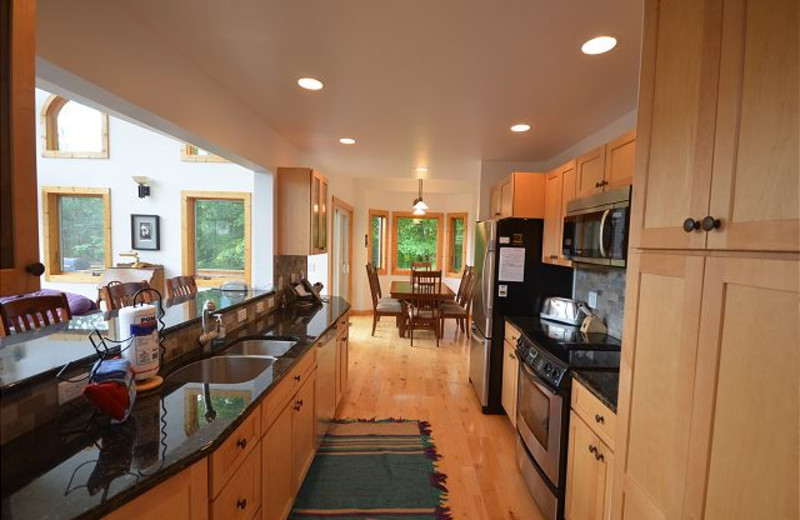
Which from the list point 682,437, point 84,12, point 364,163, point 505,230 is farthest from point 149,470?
point 364,163

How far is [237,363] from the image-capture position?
2008 millimetres

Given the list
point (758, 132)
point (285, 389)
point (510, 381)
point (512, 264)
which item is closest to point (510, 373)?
point (510, 381)

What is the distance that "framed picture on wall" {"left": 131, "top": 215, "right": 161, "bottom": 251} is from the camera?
5695 millimetres

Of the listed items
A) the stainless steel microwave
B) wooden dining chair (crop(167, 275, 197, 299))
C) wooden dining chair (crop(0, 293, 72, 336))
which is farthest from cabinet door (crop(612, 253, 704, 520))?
wooden dining chair (crop(167, 275, 197, 299))

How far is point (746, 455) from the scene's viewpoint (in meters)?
0.79

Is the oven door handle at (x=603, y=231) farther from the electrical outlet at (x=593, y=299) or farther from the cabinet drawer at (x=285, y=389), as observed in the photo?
the cabinet drawer at (x=285, y=389)

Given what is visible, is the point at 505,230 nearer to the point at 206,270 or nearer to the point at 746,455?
the point at 746,455

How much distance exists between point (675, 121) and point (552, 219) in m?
1.89

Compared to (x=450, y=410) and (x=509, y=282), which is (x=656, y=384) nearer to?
(x=509, y=282)

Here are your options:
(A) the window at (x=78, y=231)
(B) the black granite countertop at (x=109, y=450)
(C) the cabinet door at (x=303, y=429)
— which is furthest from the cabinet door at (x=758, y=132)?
(A) the window at (x=78, y=231)

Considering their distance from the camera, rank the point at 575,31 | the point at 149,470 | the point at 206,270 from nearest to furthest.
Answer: the point at 149,470 → the point at 575,31 → the point at 206,270

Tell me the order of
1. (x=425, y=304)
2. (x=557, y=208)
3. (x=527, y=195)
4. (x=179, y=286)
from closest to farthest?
(x=557, y=208), (x=527, y=195), (x=179, y=286), (x=425, y=304)

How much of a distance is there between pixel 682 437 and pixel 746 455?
0.18 metres

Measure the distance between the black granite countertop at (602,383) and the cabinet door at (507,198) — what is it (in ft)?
5.22
